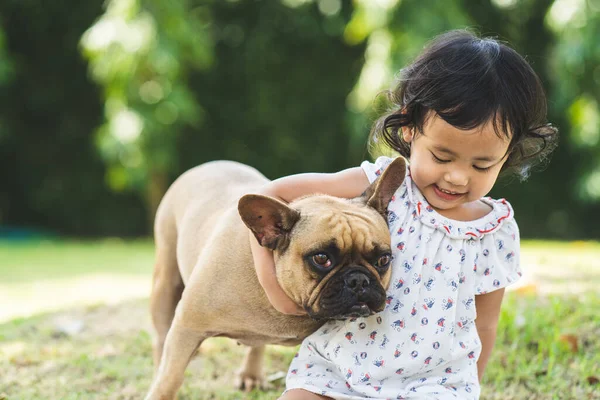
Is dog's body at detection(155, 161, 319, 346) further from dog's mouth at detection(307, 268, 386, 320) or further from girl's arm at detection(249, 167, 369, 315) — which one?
dog's mouth at detection(307, 268, 386, 320)

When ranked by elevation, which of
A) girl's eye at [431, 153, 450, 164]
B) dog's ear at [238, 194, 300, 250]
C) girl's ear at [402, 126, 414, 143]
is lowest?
dog's ear at [238, 194, 300, 250]

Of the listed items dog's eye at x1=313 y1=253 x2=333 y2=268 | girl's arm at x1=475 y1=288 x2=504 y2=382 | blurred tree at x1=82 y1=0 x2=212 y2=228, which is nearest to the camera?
dog's eye at x1=313 y1=253 x2=333 y2=268

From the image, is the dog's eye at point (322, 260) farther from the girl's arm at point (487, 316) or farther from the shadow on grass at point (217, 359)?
the shadow on grass at point (217, 359)

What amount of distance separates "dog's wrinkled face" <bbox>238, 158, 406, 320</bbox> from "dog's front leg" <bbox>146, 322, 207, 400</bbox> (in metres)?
0.53

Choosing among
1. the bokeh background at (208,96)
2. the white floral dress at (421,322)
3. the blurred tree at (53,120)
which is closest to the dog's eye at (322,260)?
the white floral dress at (421,322)

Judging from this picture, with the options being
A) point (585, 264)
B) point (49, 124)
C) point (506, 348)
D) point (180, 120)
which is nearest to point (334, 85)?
point (180, 120)

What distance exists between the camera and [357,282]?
8.48 ft

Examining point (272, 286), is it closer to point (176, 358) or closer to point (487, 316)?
point (176, 358)

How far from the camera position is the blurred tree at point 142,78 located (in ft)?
36.5

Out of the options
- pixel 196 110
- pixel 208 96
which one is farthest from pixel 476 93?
pixel 208 96

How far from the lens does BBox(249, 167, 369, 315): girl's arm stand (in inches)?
110

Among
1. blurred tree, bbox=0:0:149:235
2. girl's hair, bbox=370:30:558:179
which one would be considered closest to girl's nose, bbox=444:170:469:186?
girl's hair, bbox=370:30:558:179

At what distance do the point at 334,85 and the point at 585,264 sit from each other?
24.8 feet

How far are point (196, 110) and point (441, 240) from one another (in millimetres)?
10000
